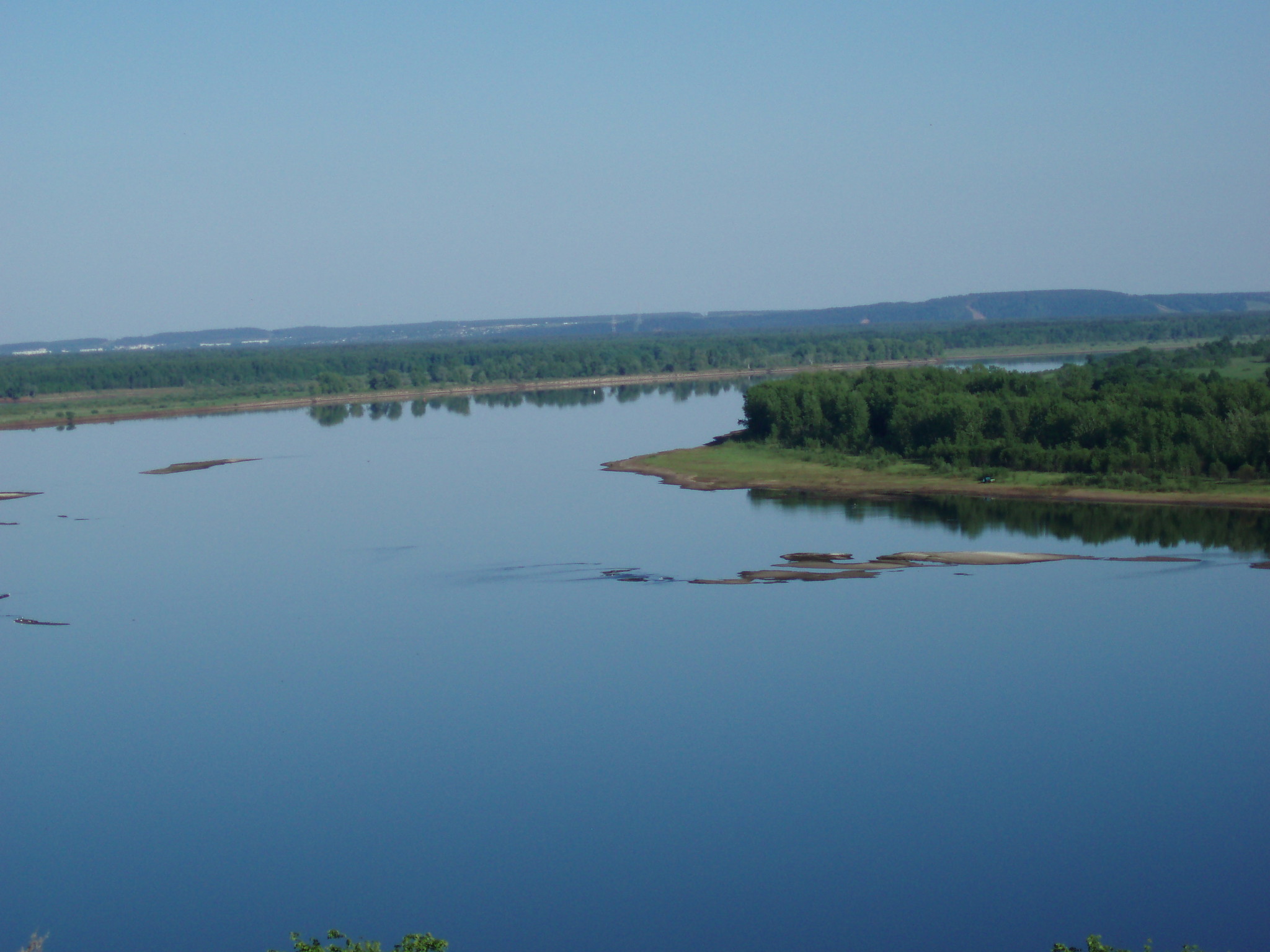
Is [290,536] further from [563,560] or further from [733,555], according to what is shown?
[733,555]

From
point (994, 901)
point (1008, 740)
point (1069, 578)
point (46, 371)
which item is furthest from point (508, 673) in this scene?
point (46, 371)

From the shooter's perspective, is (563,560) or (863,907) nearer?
(863,907)

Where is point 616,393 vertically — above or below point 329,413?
below

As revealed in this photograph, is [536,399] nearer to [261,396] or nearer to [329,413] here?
[329,413]

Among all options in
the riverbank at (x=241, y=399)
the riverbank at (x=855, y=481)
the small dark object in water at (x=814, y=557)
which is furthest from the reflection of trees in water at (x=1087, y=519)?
the riverbank at (x=241, y=399)

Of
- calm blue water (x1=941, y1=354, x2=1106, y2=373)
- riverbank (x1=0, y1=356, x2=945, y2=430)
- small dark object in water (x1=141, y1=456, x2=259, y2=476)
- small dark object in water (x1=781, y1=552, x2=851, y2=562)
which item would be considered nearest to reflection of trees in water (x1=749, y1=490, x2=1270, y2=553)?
small dark object in water (x1=781, y1=552, x2=851, y2=562)

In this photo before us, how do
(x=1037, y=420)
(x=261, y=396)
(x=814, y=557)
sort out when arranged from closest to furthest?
1. (x=814, y=557)
2. (x=1037, y=420)
3. (x=261, y=396)

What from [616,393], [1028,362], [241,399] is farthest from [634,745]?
[1028,362]

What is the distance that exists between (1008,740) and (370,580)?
15.6m

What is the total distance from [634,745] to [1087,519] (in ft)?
61.1

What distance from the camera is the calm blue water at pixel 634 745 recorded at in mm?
14172

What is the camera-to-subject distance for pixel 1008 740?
18078 millimetres

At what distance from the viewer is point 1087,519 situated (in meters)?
33.2

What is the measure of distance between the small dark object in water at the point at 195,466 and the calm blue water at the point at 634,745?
16.1 m
